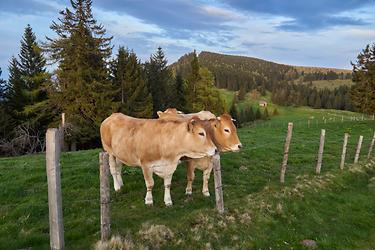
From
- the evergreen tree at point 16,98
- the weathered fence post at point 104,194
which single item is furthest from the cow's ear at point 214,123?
the evergreen tree at point 16,98

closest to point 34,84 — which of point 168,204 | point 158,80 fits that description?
point 158,80

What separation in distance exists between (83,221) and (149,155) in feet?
7.58

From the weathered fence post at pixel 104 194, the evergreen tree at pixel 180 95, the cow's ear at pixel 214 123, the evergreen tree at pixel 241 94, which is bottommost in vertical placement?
the evergreen tree at pixel 241 94

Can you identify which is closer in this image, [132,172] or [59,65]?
[132,172]

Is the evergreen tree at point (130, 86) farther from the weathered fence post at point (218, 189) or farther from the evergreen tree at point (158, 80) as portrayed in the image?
the weathered fence post at point (218, 189)

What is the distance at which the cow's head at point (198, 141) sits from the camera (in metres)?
9.30

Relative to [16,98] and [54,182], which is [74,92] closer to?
[16,98]

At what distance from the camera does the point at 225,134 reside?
10.1 meters

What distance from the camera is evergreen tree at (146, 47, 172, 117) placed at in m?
47.9

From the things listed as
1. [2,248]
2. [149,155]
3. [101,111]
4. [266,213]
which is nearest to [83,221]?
[2,248]

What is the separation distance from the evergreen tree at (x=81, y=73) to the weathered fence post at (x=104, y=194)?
25.9 m

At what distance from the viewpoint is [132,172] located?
41.4 feet

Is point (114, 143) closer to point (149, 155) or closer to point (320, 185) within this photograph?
point (149, 155)

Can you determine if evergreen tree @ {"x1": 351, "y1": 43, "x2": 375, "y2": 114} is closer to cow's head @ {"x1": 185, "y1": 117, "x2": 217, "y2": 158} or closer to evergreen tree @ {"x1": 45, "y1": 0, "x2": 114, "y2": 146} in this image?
evergreen tree @ {"x1": 45, "y1": 0, "x2": 114, "y2": 146}
